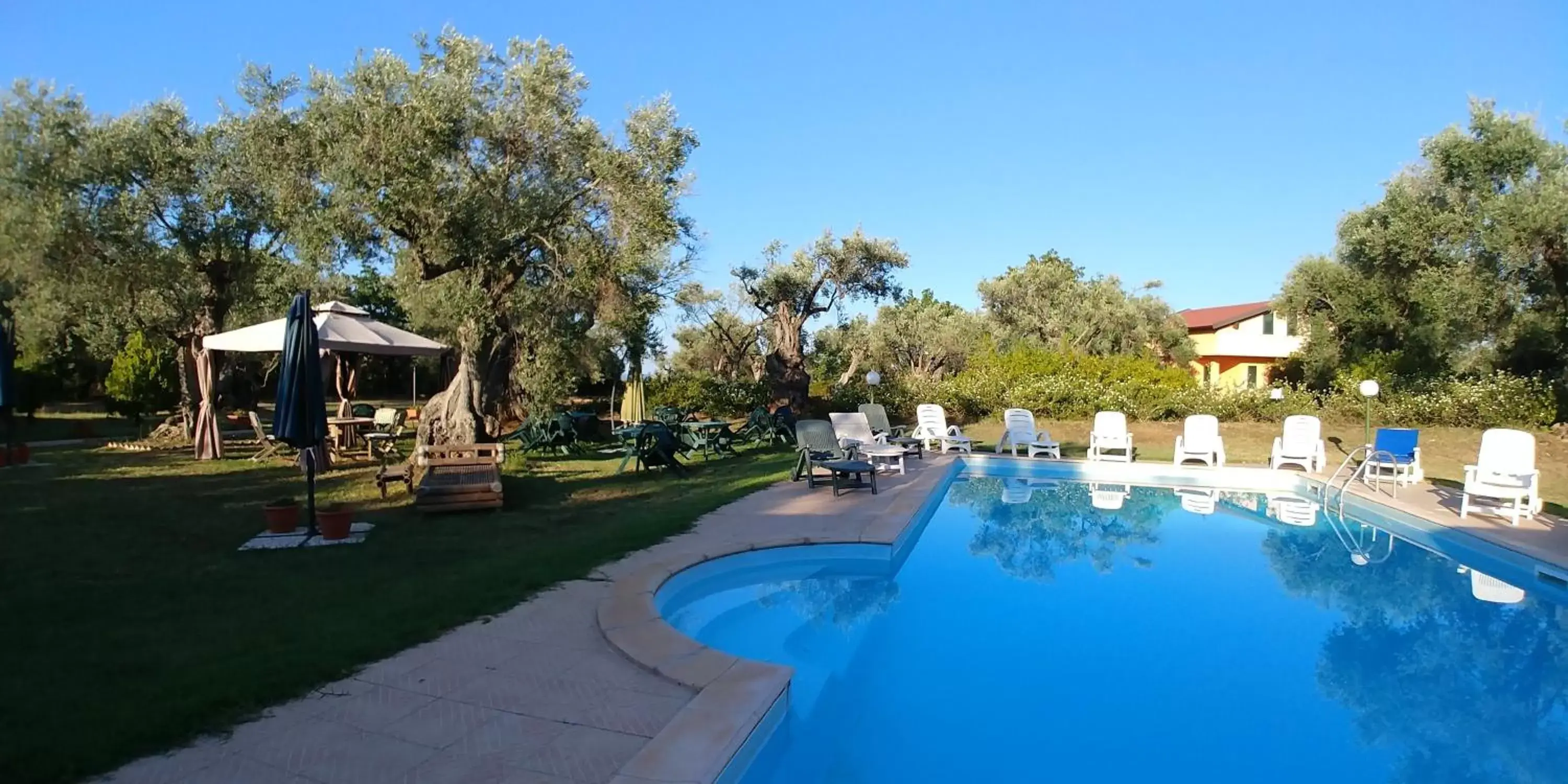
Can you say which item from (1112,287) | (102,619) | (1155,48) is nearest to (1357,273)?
(1155,48)

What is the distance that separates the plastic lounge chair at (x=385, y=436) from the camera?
41.7 feet

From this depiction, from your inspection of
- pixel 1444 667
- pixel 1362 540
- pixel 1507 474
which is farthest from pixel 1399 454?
pixel 1444 667

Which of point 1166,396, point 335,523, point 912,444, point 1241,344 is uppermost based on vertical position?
point 1241,344

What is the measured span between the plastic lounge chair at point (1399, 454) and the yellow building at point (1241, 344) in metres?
23.3

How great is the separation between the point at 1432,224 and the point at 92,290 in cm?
2449

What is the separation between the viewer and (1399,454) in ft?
37.5

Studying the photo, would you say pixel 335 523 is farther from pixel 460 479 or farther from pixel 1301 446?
pixel 1301 446

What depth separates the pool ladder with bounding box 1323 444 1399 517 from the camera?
10406 mm

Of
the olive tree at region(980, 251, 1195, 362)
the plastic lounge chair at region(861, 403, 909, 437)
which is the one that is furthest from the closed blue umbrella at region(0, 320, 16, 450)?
the olive tree at region(980, 251, 1195, 362)

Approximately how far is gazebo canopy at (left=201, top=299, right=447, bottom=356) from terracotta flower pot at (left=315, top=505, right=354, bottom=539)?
449 cm

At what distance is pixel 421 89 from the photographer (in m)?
9.99

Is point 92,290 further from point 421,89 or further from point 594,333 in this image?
point 594,333

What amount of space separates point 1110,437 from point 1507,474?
5.55m

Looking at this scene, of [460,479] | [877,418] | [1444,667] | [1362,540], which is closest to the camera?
[1444,667]
